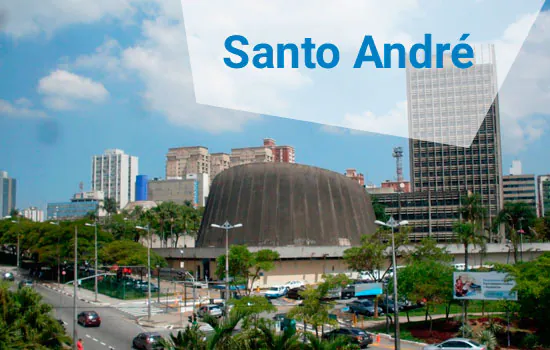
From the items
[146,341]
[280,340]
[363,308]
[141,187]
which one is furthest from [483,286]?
[141,187]

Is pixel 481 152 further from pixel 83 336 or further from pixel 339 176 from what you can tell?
pixel 83 336

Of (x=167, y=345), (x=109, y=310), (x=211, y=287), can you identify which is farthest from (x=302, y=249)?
(x=167, y=345)

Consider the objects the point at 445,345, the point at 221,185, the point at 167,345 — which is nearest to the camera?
the point at 167,345

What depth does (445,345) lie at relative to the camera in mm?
23828

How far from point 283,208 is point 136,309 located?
94.2ft

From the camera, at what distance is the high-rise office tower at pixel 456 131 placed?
109 metres

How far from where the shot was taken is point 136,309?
132ft

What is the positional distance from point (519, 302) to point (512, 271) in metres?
1.41

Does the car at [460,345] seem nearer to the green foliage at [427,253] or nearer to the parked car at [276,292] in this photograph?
the green foliage at [427,253]

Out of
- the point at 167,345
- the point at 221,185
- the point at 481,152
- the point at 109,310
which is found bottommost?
the point at 109,310

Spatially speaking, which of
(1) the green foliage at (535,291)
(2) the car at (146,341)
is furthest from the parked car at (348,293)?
(2) the car at (146,341)

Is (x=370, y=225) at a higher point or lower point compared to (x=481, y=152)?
lower

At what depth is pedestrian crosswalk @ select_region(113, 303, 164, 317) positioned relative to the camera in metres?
38.4

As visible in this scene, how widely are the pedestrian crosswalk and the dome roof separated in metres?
23.0
